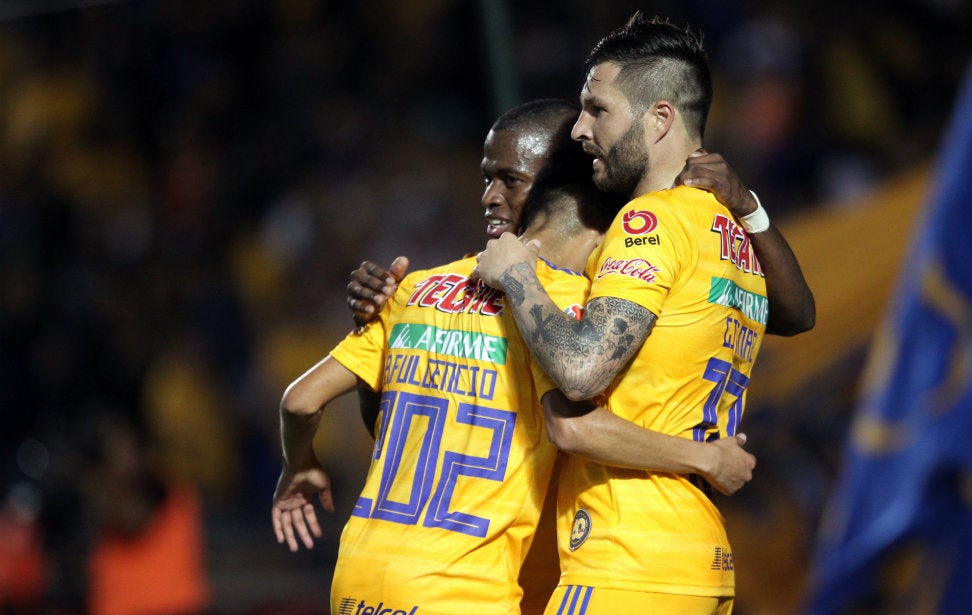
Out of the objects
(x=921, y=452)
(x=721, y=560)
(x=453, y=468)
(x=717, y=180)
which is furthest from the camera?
(x=921, y=452)

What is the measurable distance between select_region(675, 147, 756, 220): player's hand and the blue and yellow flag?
1149mm

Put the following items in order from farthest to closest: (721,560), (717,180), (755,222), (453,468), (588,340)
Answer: (755,222)
(717,180)
(453,468)
(721,560)
(588,340)

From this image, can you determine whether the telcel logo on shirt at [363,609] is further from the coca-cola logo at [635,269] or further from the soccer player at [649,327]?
the coca-cola logo at [635,269]

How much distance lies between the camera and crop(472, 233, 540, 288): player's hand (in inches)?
137

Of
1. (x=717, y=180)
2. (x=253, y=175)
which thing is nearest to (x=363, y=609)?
(x=717, y=180)

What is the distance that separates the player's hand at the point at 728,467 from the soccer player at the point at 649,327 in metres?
0.06

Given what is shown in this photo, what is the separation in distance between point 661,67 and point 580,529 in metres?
1.37

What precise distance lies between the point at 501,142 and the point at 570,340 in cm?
98

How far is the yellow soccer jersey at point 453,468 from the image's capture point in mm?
3418

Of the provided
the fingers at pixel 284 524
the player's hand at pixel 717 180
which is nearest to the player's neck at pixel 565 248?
the player's hand at pixel 717 180

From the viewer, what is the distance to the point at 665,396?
3400 mm

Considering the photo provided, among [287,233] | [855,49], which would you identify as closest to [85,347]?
[287,233]

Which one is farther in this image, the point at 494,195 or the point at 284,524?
the point at 284,524

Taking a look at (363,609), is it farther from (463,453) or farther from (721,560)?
(721,560)
